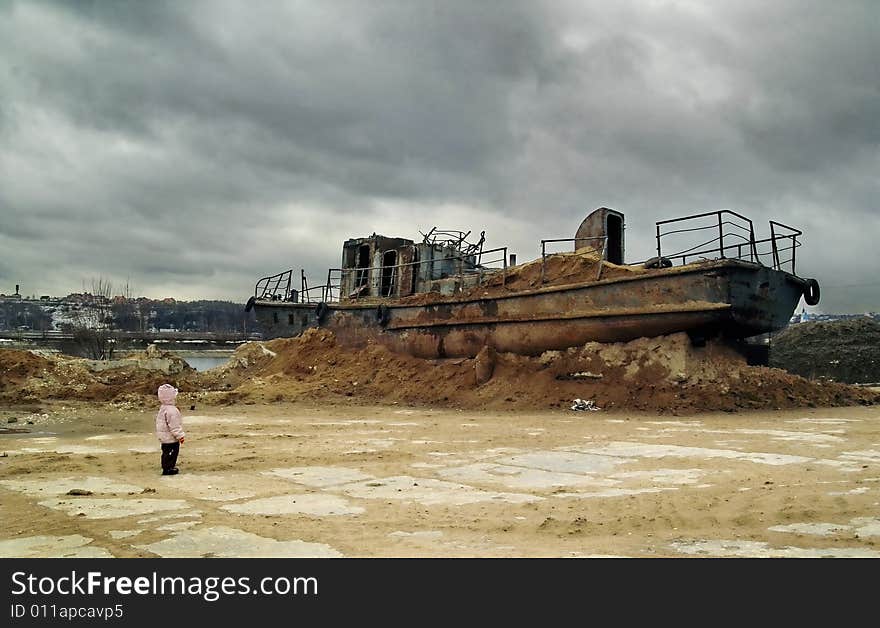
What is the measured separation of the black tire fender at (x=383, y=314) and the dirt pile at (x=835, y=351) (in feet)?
50.6

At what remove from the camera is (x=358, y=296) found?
68.8 ft

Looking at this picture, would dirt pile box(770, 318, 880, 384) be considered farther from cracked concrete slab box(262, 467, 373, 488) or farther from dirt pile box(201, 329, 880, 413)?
cracked concrete slab box(262, 467, 373, 488)

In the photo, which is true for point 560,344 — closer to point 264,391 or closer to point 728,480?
point 264,391

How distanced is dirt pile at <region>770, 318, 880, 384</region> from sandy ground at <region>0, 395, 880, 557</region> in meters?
15.4

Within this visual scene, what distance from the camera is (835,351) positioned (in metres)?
23.6

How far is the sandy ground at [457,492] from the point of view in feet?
12.5

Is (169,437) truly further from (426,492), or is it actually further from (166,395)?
(426,492)

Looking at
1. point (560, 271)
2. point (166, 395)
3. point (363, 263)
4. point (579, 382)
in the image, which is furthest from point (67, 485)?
point (363, 263)

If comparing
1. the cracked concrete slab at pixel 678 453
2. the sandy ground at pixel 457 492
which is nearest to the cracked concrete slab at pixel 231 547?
the sandy ground at pixel 457 492

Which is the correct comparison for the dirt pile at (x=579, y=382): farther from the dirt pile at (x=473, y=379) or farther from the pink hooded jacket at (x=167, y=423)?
the pink hooded jacket at (x=167, y=423)

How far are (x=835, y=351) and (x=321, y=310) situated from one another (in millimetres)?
17917
